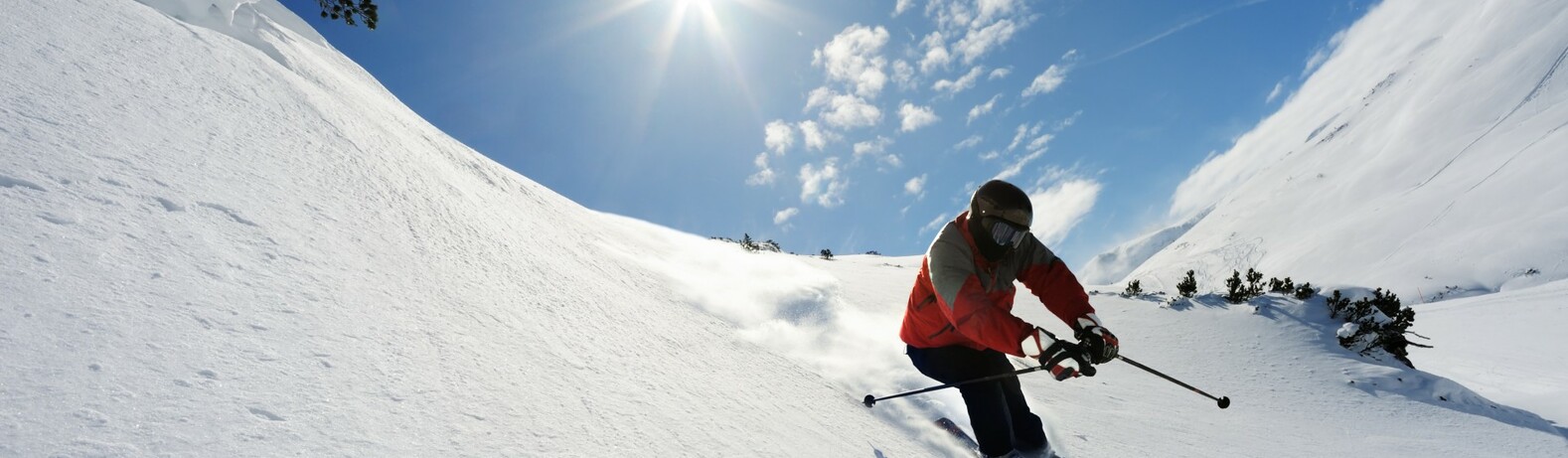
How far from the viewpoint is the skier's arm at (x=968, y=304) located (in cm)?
315

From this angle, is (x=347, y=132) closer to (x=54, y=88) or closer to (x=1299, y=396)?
(x=54, y=88)

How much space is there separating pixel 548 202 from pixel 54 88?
4.67m

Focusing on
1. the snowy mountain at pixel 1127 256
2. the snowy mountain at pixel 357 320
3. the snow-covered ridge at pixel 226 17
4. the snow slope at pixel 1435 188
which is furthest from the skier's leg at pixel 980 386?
the snowy mountain at pixel 1127 256

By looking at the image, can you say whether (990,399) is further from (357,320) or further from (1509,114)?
(1509,114)

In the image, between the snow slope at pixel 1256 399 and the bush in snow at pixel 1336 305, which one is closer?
the snow slope at pixel 1256 399

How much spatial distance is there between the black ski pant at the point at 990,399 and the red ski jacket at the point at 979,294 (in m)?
0.10

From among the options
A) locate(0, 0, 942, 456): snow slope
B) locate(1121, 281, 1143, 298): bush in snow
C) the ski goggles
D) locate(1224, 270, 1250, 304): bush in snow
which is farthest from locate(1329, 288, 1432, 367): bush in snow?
locate(0, 0, 942, 456): snow slope

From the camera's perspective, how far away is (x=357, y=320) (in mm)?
2037

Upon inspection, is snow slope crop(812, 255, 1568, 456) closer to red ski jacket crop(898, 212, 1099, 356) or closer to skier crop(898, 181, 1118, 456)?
skier crop(898, 181, 1118, 456)

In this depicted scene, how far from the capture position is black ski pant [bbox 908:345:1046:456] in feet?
11.1

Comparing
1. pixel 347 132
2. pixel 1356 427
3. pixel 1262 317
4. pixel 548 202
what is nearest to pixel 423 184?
pixel 347 132

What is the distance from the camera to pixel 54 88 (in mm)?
2750

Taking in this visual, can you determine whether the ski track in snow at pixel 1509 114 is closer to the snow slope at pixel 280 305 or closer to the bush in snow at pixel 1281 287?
the bush in snow at pixel 1281 287

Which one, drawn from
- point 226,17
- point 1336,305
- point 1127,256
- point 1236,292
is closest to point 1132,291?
point 1236,292
